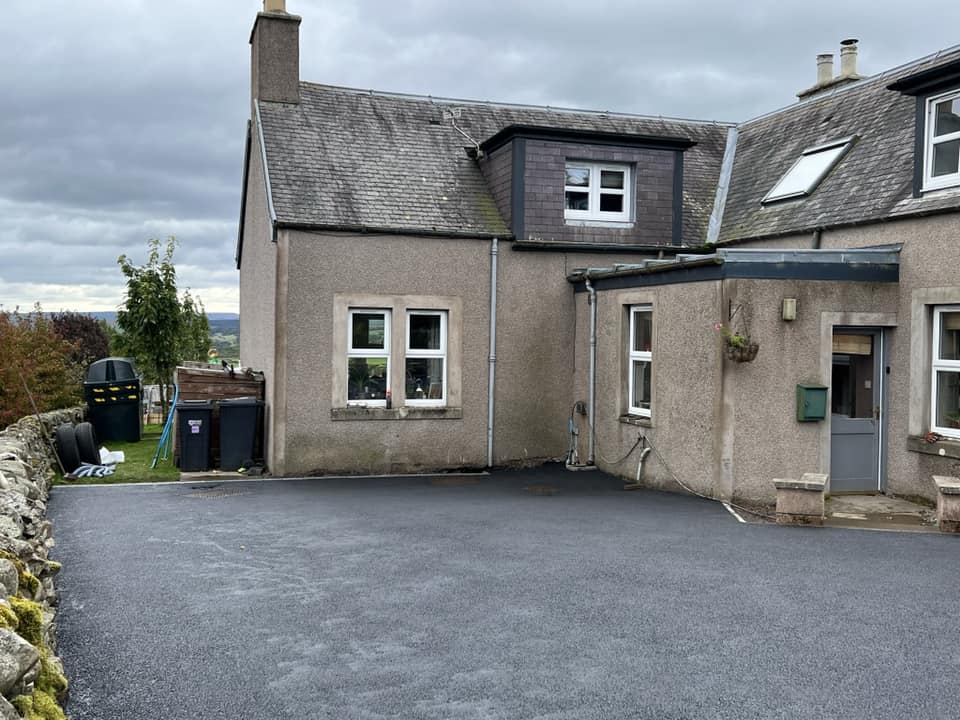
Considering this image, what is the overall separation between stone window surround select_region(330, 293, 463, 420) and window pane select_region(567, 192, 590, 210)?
297 cm

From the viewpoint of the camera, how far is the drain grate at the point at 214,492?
13.2m

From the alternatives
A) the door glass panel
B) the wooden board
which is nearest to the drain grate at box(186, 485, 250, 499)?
the wooden board

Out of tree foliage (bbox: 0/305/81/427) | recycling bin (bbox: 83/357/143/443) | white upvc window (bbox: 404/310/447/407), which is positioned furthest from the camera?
recycling bin (bbox: 83/357/143/443)

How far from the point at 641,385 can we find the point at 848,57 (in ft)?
34.1

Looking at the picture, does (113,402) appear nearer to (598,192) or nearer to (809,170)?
(598,192)

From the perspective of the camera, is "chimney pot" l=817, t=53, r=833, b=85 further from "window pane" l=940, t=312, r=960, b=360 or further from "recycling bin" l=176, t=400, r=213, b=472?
"recycling bin" l=176, t=400, r=213, b=472

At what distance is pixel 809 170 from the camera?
1576 cm

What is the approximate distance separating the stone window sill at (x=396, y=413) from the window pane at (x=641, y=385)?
124 inches

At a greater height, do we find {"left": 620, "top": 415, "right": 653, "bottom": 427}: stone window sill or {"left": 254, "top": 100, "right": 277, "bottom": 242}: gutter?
{"left": 254, "top": 100, "right": 277, "bottom": 242}: gutter

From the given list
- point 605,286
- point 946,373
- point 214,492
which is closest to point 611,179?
point 605,286

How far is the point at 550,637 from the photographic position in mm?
6492

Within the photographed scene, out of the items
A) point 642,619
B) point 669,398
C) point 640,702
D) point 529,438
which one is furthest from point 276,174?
point 640,702

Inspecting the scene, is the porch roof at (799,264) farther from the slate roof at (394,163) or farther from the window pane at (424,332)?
the window pane at (424,332)

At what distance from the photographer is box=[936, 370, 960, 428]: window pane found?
11.7m
